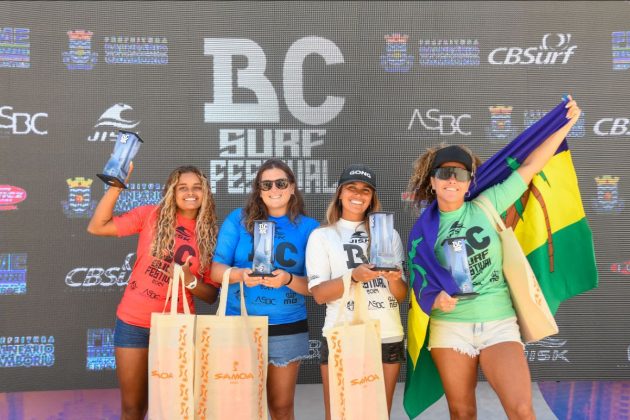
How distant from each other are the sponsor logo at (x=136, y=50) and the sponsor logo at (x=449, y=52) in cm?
199

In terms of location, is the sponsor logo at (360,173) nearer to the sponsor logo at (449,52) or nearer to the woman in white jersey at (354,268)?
the woman in white jersey at (354,268)

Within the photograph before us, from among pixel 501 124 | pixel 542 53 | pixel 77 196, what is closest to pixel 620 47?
pixel 542 53

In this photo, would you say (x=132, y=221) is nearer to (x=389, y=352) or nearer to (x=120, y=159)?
(x=120, y=159)

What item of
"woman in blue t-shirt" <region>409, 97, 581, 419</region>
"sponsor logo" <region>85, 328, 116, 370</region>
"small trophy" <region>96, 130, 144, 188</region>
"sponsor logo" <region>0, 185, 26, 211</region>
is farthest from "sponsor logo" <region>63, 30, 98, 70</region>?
"woman in blue t-shirt" <region>409, 97, 581, 419</region>

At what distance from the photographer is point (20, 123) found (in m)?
4.58

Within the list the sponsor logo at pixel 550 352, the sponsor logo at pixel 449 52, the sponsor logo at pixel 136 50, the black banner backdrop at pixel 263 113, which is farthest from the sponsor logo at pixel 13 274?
the sponsor logo at pixel 550 352

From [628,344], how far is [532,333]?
2270 millimetres

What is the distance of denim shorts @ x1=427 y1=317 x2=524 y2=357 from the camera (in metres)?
2.87

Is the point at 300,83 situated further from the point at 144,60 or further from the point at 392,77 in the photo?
the point at 144,60

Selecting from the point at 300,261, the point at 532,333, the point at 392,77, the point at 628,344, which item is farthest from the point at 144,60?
the point at 628,344

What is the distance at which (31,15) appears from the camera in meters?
4.60

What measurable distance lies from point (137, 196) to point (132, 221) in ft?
4.25

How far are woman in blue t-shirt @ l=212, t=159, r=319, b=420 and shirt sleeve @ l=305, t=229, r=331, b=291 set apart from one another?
10 cm

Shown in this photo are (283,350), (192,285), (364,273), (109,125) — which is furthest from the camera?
(109,125)
